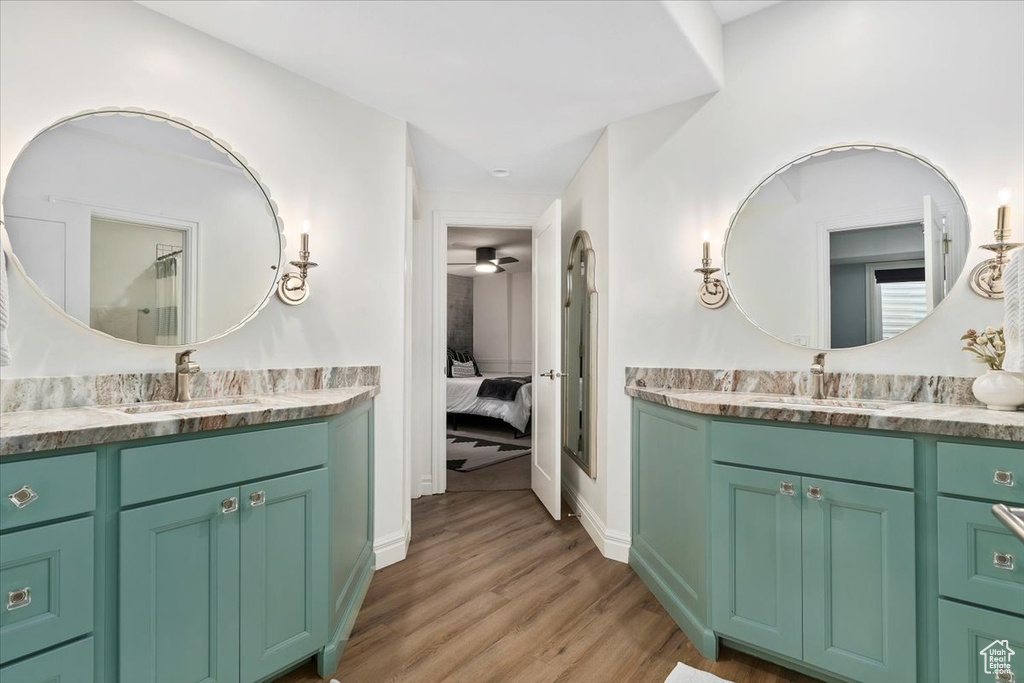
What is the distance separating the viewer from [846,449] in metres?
1.56

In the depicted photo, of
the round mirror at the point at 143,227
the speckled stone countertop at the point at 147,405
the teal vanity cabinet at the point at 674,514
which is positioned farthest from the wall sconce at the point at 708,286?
the round mirror at the point at 143,227

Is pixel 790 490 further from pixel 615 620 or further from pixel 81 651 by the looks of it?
pixel 81 651

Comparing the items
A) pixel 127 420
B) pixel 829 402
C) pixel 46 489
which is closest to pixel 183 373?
pixel 127 420

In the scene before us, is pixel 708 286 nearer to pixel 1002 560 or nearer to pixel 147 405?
pixel 1002 560

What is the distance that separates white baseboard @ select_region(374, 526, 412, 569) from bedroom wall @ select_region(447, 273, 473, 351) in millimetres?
5719

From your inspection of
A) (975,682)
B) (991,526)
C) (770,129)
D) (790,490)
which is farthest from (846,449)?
(770,129)

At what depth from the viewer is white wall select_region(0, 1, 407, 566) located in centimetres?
157

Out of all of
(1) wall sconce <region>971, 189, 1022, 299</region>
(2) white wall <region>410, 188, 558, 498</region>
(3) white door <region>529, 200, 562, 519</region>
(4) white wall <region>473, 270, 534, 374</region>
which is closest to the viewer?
(1) wall sconce <region>971, 189, 1022, 299</region>

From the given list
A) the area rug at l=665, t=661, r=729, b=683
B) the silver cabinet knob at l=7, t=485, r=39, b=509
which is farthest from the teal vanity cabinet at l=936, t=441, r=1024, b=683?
the silver cabinet knob at l=7, t=485, r=39, b=509

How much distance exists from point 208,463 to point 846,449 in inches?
Result: 75.4

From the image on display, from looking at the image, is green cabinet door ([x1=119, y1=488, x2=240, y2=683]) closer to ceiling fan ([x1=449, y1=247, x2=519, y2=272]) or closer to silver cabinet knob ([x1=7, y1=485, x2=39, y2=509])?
silver cabinet knob ([x1=7, y1=485, x2=39, y2=509])

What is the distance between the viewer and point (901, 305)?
193cm

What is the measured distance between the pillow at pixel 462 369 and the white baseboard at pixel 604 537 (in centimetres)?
453

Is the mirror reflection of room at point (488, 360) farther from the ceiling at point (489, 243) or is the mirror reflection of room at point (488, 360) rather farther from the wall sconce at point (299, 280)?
the wall sconce at point (299, 280)
